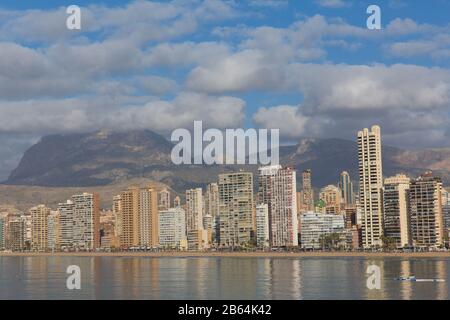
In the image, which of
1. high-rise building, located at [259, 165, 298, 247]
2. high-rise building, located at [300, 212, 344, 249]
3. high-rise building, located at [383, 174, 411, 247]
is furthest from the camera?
high-rise building, located at [300, 212, 344, 249]

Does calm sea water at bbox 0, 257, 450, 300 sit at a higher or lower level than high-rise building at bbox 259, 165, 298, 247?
lower

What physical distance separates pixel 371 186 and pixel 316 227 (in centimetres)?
1957

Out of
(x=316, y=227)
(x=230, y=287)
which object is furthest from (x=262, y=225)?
(x=230, y=287)

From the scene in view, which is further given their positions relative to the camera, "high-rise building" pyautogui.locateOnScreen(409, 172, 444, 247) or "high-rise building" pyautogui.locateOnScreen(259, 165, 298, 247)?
"high-rise building" pyautogui.locateOnScreen(259, 165, 298, 247)

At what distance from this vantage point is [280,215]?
186 m

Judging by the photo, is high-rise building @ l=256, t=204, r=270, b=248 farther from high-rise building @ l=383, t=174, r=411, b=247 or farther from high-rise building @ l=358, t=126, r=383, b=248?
high-rise building @ l=383, t=174, r=411, b=247

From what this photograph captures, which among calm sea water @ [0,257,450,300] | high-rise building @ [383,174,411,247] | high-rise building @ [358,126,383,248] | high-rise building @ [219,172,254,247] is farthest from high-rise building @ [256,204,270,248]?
calm sea water @ [0,257,450,300]

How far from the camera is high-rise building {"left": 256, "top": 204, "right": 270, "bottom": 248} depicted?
617 ft

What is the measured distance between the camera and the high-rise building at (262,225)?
188000 mm

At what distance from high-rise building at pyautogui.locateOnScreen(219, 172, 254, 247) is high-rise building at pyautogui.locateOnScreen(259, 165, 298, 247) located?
541cm
